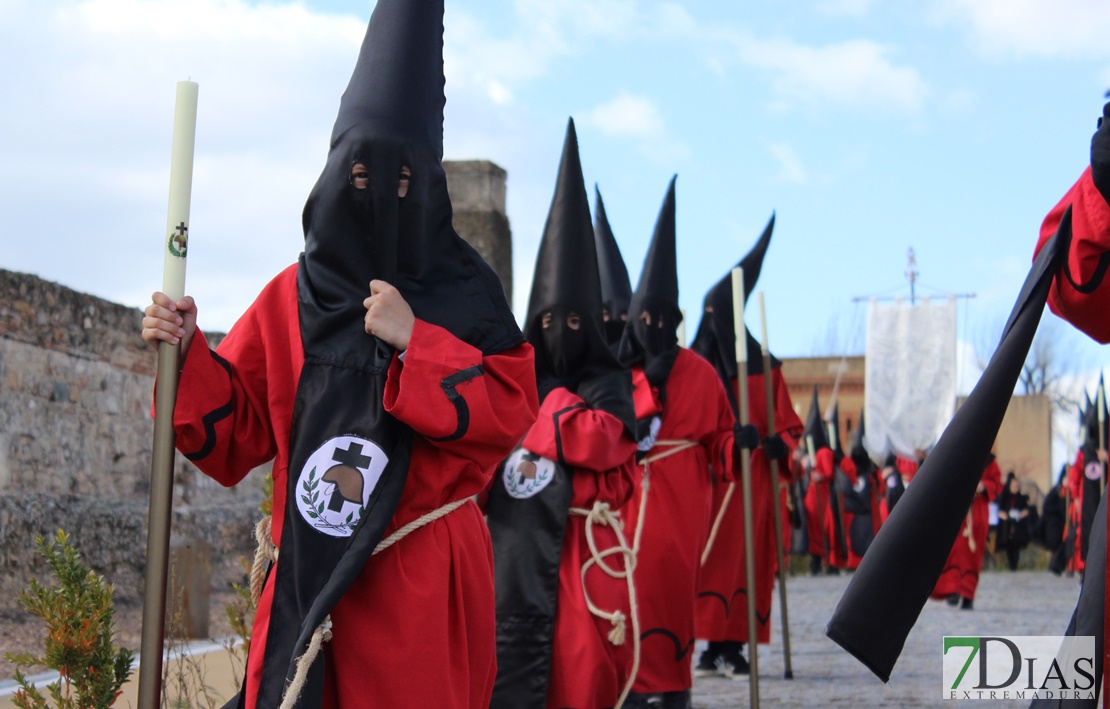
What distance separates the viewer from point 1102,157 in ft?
9.29

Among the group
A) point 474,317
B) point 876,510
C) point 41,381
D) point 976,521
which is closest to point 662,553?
point 474,317

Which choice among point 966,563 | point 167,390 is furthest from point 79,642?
point 966,563

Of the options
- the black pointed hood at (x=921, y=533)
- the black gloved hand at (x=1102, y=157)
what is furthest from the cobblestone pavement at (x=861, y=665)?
the black gloved hand at (x=1102, y=157)

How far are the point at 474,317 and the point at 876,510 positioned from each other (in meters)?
19.9

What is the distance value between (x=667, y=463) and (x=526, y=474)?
1.54 meters

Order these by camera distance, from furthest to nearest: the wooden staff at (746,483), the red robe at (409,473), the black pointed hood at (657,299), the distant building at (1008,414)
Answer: the distant building at (1008,414) < the black pointed hood at (657,299) < the wooden staff at (746,483) < the red robe at (409,473)

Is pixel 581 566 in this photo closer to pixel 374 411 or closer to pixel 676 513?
pixel 676 513

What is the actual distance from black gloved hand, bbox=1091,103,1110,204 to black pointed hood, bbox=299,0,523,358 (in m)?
1.58

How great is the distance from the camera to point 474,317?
3.62m

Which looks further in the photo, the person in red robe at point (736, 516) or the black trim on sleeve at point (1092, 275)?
the person in red robe at point (736, 516)

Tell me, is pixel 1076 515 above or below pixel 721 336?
below

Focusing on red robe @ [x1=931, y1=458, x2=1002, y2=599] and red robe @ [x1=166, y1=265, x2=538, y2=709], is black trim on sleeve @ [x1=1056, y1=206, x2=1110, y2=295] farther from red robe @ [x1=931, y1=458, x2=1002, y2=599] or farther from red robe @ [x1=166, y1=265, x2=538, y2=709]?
red robe @ [x1=931, y1=458, x2=1002, y2=599]

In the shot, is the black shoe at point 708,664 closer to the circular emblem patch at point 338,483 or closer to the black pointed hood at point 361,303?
the black pointed hood at point 361,303

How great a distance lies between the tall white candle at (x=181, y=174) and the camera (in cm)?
318
